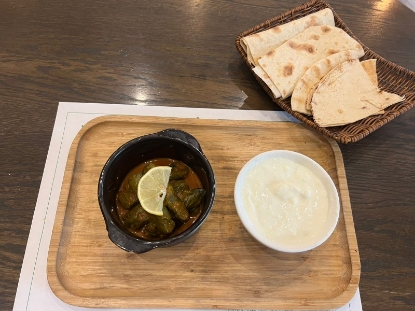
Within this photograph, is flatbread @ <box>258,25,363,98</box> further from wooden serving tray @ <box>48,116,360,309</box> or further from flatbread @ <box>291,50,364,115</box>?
wooden serving tray @ <box>48,116,360,309</box>

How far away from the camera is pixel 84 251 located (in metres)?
1.36

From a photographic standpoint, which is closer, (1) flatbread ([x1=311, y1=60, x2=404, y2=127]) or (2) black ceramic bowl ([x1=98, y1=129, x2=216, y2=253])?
(2) black ceramic bowl ([x1=98, y1=129, x2=216, y2=253])

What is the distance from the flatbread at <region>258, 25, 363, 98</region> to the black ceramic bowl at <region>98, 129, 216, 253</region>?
0.64 meters

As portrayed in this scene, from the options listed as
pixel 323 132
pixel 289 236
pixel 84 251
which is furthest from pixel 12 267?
pixel 323 132

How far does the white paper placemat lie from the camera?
51.7 inches

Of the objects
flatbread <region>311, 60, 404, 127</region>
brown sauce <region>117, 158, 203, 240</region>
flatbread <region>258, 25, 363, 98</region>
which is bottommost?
brown sauce <region>117, 158, 203, 240</region>

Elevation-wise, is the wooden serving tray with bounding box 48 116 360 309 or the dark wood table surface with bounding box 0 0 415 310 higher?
the dark wood table surface with bounding box 0 0 415 310

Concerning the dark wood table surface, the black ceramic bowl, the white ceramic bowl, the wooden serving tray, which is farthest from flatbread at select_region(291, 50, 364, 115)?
the black ceramic bowl

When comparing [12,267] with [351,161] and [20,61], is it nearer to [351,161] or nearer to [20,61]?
[20,61]

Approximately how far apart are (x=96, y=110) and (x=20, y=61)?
57 cm

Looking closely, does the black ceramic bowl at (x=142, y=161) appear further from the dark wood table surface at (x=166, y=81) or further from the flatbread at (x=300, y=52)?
the flatbread at (x=300, y=52)

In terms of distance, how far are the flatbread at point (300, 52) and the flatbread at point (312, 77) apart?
32mm

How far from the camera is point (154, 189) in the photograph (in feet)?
4.17

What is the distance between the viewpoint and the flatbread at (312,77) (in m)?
1.68
